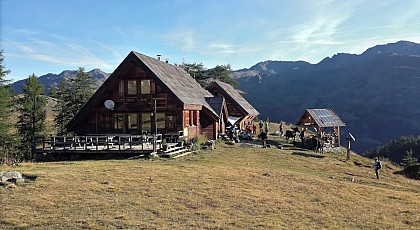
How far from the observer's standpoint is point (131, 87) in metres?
30.8

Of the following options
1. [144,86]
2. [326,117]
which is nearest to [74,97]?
[144,86]

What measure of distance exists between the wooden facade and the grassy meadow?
10509 mm

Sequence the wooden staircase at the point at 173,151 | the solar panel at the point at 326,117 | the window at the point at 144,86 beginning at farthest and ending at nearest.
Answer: the solar panel at the point at 326,117
the window at the point at 144,86
the wooden staircase at the point at 173,151

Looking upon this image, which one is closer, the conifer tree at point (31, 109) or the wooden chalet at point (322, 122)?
the wooden chalet at point (322, 122)

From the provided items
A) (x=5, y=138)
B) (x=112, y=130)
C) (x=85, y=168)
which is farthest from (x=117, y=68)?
(x=5, y=138)

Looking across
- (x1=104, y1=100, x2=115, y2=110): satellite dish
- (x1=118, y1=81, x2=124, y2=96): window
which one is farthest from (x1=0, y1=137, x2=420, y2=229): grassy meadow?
(x1=118, y1=81, x2=124, y2=96): window

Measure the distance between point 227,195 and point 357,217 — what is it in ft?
14.8

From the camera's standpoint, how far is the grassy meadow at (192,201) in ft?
33.3

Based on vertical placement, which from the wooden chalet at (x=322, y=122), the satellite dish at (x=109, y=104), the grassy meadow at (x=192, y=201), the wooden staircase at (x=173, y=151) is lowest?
the grassy meadow at (x=192, y=201)

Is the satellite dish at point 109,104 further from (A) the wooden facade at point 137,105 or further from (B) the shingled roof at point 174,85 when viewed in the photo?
(B) the shingled roof at point 174,85

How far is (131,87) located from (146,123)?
329 cm

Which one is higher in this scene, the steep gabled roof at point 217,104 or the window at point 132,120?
the steep gabled roof at point 217,104

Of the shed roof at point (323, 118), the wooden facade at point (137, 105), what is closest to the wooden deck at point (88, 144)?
the wooden facade at point (137, 105)

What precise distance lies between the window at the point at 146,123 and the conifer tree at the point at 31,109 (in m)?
18.7
